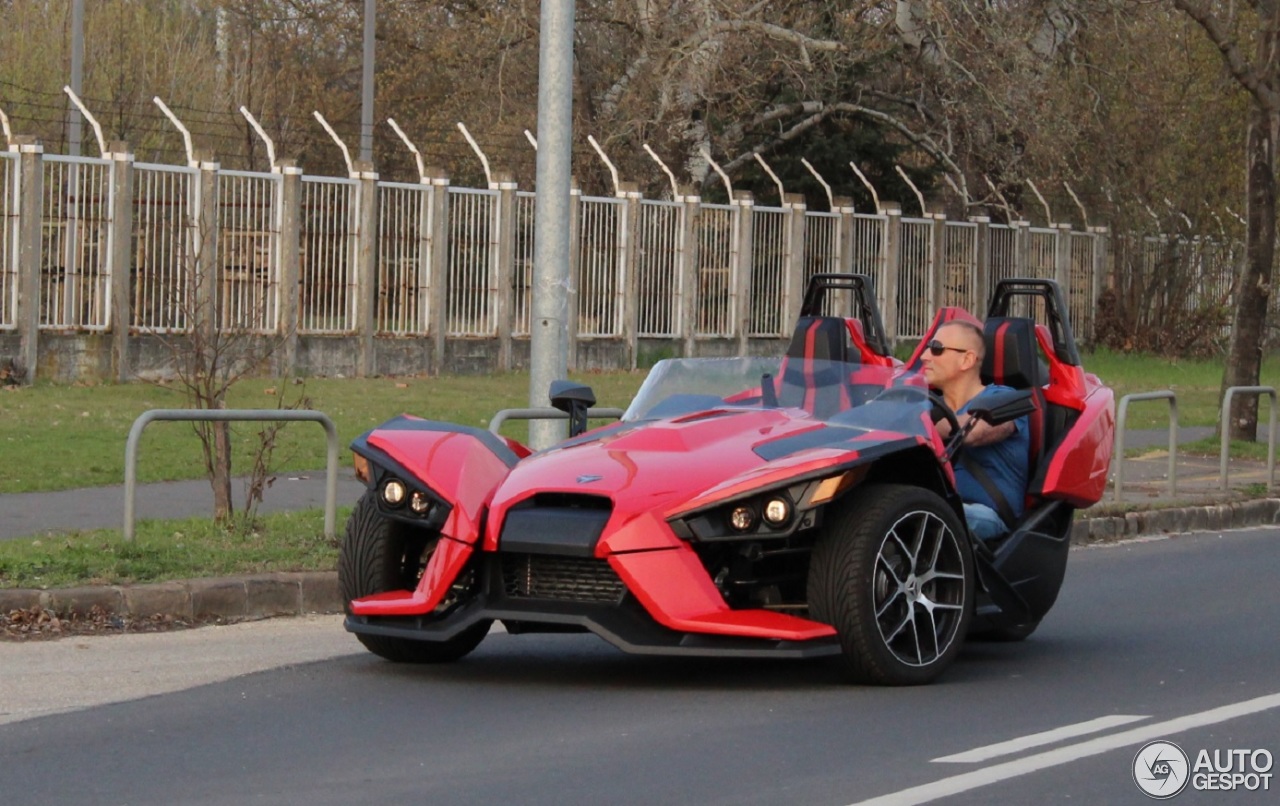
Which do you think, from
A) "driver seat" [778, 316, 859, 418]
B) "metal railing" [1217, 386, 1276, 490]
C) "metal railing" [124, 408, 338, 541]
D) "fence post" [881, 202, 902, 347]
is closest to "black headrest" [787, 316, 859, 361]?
"driver seat" [778, 316, 859, 418]

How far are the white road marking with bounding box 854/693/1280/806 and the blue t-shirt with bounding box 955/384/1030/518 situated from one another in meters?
1.65

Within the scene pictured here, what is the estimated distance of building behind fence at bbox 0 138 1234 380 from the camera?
73.7ft

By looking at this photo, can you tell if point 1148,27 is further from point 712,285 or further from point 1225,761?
point 1225,761

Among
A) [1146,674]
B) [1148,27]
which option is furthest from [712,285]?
[1146,674]

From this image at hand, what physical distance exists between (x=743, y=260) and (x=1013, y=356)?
2106 cm

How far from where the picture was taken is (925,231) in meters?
34.4

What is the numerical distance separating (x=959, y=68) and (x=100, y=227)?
14.2 metres

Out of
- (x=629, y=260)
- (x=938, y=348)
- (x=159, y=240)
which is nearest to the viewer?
(x=938, y=348)

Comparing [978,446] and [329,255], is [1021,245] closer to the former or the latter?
[329,255]

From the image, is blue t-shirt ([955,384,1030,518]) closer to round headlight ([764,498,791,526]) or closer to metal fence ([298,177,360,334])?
round headlight ([764,498,791,526])

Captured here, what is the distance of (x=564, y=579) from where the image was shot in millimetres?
7672

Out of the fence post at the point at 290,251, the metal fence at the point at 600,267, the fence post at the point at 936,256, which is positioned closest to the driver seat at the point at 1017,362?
the fence post at the point at 290,251

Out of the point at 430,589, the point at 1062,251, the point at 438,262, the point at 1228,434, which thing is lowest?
the point at 430,589

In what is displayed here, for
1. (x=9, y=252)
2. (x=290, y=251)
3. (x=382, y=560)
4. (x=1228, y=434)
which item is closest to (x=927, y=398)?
(x=382, y=560)
